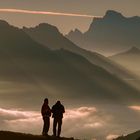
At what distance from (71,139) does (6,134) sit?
8.06 meters

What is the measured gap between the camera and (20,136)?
247ft

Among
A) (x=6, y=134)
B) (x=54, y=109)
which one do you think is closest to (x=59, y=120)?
(x=54, y=109)

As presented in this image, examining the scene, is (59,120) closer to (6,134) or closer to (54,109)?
(54,109)

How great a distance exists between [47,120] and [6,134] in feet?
18.5

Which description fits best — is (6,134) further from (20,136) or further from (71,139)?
(71,139)

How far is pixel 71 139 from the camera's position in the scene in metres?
77.1

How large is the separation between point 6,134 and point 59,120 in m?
7.04

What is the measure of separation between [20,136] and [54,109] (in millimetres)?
5827

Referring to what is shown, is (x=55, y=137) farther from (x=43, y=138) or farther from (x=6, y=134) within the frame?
(x=6, y=134)

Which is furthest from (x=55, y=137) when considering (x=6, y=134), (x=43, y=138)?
(x=6, y=134)

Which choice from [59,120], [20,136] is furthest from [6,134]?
[59,120]

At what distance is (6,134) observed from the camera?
7550cm

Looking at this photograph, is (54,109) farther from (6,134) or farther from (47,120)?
(6,134)

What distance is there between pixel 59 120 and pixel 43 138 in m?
2.85
